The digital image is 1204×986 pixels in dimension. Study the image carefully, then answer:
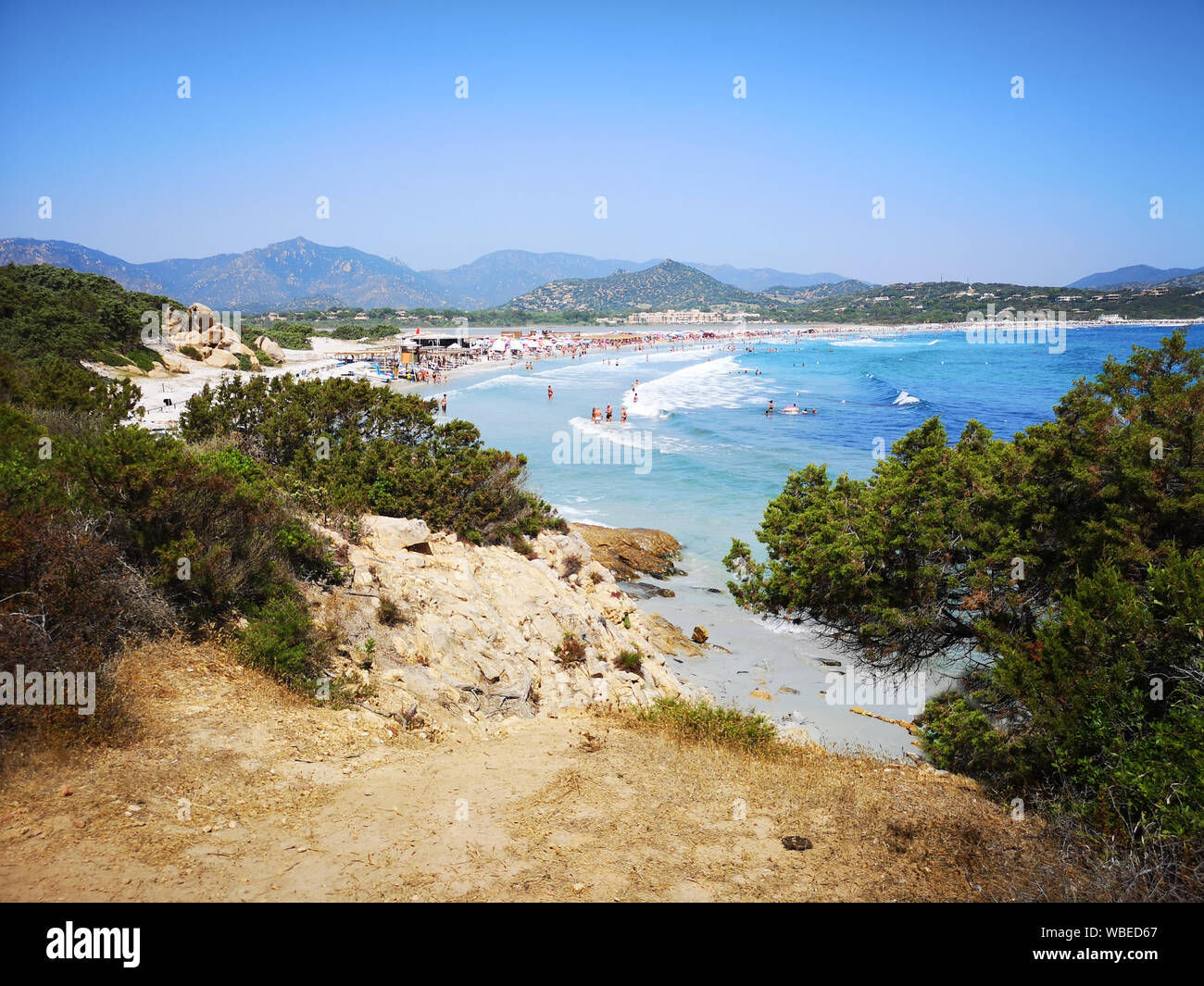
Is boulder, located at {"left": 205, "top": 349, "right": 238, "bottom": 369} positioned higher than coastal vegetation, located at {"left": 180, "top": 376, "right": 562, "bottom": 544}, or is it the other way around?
boulder, located at {"left": 205, "top": 349, "right": 238, "bottom": 369}

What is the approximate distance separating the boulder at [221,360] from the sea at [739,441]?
42.3 ft

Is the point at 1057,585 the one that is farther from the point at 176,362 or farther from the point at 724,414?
the point at 176,362

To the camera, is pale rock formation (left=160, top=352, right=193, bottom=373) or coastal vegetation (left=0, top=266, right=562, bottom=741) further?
pale rock formation (left=160, top=352, right=193, bottom=373)

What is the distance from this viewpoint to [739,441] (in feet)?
126

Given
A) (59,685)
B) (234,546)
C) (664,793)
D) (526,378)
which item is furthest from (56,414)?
(526,378)

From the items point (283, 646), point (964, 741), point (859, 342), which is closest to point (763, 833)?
point (964, 741)

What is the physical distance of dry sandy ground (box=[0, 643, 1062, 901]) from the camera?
13.9ft

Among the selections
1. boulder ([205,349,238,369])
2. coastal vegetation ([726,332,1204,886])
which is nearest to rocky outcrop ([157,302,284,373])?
boulder ([205,349,238,369])

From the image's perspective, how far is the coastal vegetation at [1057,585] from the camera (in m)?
5.13

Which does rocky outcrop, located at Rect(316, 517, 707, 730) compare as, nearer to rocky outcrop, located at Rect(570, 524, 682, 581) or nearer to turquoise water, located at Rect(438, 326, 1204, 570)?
rocky outcrop, located at Rect(570, 524, 682, 581)

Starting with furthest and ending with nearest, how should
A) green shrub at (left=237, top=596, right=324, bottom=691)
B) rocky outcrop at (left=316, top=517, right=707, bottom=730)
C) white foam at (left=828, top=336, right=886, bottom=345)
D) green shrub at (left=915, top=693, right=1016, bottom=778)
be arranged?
white foam at (left=828, top=336, right=886, bottom=345) → rocky outcrop at (left=316, top=517, right=707, bottom=730) → green shrub at (left=237, top=596, right=324, bottom=691) → green shrub at (left=915, top=693, right=1016, bottom=778)

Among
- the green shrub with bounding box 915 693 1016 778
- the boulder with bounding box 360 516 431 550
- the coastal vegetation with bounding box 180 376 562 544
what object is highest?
the coastal vegetation with bounding box 180 376 562 544

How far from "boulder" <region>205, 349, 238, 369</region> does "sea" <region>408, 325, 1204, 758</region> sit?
42.3 ft
